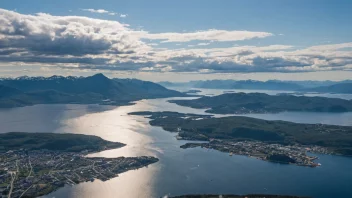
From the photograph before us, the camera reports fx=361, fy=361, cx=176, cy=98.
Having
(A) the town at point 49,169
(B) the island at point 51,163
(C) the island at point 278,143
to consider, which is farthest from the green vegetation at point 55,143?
(C) the island at point 278,143

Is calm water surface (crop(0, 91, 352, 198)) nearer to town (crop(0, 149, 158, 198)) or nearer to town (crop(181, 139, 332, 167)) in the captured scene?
town (crop(0, 149, 158, 198))

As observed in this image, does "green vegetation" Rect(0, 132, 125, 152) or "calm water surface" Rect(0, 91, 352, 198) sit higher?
"calm water surface" Rect(0, 91, 352, 198)

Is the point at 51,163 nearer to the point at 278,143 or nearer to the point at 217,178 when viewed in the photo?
the point at 217,178

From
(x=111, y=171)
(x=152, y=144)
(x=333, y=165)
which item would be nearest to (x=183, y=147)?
(x=152, y=144)

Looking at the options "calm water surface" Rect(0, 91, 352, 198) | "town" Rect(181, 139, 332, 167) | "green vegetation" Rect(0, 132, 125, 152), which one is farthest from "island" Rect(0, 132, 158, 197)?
"town" Rect(181, 139, 332, 167)

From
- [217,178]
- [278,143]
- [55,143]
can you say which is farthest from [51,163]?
[278,143]

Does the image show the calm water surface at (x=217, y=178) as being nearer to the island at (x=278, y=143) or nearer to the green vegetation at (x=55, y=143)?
the island at (x=278, y=143)
